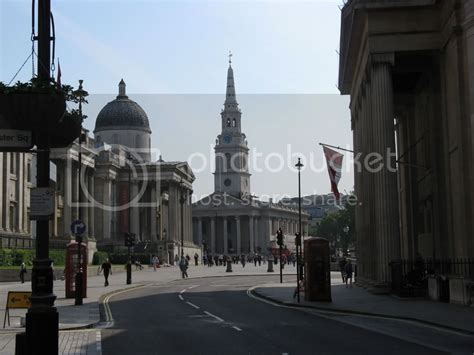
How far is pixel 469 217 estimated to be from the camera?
1204 inches

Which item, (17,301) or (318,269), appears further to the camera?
(318,269)

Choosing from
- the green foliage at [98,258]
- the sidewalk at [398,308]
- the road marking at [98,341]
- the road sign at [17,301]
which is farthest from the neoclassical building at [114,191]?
the road marking at [98,341]

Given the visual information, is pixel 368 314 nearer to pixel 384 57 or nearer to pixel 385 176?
pixel 385 176

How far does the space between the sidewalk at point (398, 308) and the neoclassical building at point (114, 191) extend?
44.6 metres

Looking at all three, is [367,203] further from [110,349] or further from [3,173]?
[3,173]

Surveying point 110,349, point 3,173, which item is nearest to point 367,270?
point 110,349

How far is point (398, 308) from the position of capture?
26.3 metres

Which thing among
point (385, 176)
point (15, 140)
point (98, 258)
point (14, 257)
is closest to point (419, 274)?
point (385, 176)

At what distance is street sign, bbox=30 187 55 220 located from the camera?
10391mm

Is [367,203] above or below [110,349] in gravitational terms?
above

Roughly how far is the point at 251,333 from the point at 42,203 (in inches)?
383

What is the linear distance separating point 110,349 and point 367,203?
26481mm

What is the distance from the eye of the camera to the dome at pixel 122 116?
434ft

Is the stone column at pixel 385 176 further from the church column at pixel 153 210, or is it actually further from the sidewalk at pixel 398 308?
the church column at pixel 153 210
